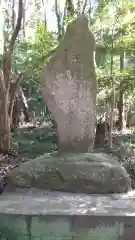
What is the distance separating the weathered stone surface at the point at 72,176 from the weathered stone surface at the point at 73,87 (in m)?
0.58

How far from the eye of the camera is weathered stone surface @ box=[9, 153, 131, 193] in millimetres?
5141

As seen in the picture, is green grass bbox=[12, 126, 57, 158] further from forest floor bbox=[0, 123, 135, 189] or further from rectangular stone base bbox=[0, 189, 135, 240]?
rectangular stone base bbox=[0, 189, 135, 240]

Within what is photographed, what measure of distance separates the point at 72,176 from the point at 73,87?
1384 mm

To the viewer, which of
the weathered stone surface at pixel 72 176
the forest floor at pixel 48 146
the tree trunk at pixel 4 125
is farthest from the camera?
the tree trunk at pixel 4 125

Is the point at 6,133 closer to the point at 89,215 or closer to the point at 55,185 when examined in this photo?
the point at 55,185

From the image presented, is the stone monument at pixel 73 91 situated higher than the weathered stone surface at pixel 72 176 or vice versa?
the stone monument at pixel 73 91

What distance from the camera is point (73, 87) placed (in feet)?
18.9

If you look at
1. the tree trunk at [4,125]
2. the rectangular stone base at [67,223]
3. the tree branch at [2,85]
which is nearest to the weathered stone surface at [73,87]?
the rectangular stone base at [67,223]

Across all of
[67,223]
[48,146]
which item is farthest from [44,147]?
[67,223]

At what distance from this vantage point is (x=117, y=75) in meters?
9.61

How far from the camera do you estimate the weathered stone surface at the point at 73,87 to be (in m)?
5.70

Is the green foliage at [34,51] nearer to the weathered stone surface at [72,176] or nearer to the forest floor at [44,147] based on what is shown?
the forest floor at [44,147]

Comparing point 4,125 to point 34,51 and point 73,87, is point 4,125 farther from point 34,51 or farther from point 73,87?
point 34,51

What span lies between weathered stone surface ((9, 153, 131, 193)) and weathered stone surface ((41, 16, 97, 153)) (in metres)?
0.58
